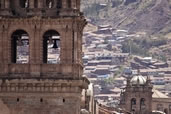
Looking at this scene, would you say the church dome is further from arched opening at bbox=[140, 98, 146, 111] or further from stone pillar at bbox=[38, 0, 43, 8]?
stone pillar at bbox=[38, 0, 43, 8]

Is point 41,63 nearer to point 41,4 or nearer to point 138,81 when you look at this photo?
point 41,4

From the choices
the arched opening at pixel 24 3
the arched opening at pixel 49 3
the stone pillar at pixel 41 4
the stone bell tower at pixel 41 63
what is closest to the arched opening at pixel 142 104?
the arched opening at pixel 49 3

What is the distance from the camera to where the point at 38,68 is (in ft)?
197

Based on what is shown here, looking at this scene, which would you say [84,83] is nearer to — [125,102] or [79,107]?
[79,107]

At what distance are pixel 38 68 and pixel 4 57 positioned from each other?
1984 millimetres

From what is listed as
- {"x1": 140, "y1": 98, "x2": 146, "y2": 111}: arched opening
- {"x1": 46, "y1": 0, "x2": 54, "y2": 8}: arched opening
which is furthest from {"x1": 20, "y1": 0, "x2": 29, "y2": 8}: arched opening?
{"x1": 140, "y1": 98, "x2": 146, "y2": 111}: arched opening

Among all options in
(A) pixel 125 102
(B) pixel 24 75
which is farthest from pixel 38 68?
(A) pixel 125 102

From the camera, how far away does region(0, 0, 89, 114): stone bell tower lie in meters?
59.6

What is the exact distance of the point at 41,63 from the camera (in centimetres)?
6022

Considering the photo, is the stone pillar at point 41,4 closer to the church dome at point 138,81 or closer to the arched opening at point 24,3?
the arched opening at point 24,3

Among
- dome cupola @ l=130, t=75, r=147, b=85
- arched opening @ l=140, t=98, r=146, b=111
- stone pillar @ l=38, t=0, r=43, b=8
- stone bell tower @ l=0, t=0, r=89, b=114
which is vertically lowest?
arched opening @ l=140, t=98, r=146, b=111

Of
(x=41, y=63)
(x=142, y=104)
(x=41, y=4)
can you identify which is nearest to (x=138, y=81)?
(x=142, y=104)

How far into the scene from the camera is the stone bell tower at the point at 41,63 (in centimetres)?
5962

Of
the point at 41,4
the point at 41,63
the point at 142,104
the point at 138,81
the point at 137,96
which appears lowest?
the point at 142,104
